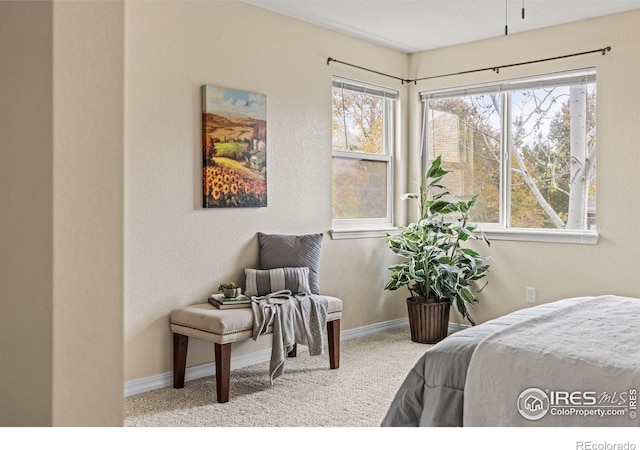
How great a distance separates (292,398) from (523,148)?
2.80m

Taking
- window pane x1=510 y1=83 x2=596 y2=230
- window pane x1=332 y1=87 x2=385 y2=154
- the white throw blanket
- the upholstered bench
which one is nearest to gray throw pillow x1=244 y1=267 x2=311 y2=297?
the white throw blanket

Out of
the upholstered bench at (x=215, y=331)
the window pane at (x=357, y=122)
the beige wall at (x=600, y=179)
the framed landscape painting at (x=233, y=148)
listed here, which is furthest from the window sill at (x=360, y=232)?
the upholstered bench at (x=215, y=331)

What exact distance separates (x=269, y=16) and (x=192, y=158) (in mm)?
1218

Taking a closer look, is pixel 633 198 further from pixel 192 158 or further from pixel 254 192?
pixel 192 158

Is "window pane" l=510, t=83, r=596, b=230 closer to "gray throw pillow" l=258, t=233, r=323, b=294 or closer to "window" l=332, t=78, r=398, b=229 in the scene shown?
"window" l=332, t=78, r=398, b=229

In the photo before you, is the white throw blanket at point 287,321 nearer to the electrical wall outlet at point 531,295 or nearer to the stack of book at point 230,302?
the stack of book at point 230,302

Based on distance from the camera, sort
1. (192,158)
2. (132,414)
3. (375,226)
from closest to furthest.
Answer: (132,414)
(192,158)
(375,226)

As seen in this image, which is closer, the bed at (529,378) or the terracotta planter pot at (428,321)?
the bed at (529,378)

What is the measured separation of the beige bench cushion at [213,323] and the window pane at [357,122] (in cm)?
187

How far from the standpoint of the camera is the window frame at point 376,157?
4836 millimetres

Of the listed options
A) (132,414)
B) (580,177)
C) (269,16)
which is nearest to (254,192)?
(269,16)

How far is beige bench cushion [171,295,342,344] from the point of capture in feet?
10.9
